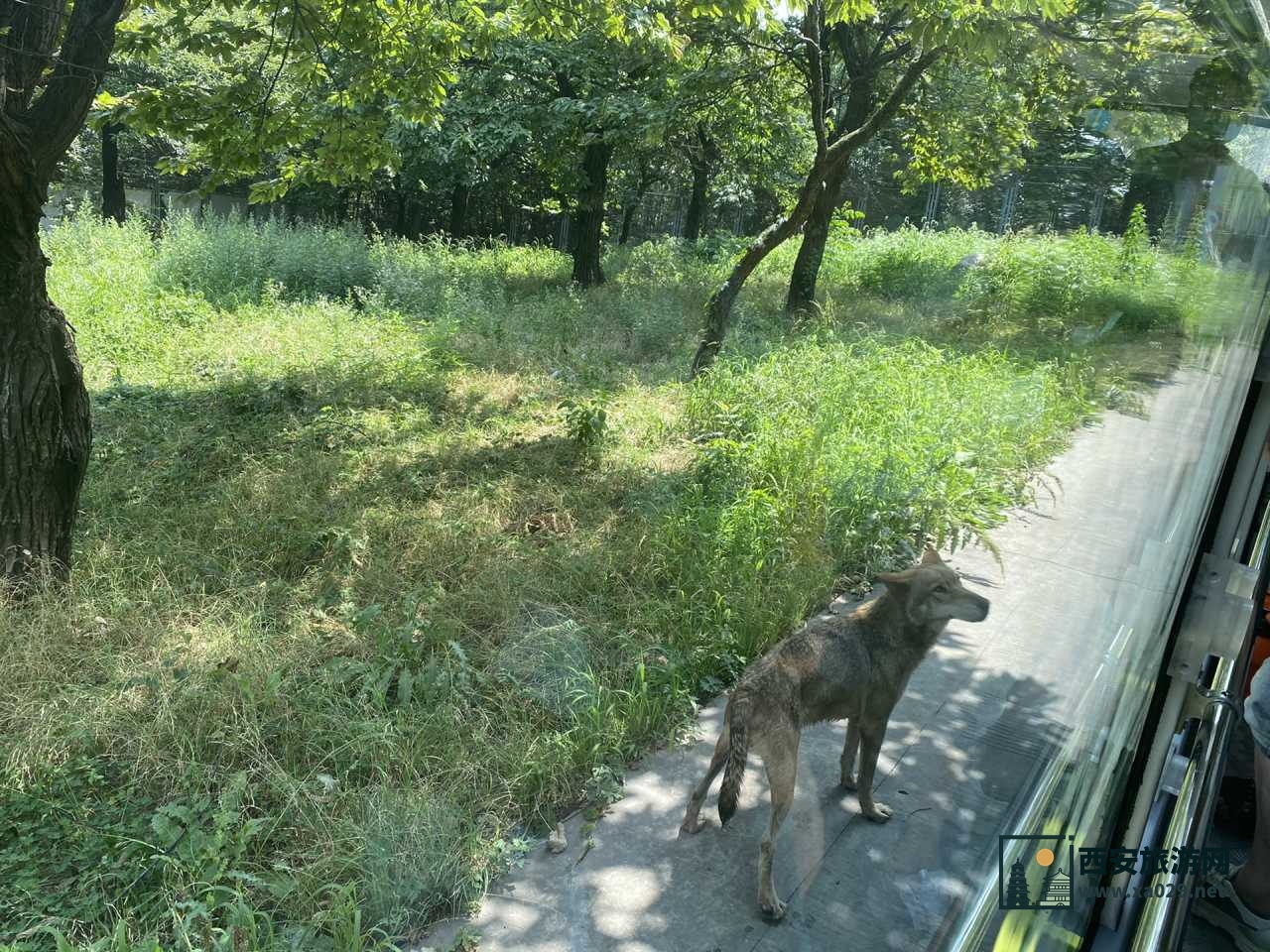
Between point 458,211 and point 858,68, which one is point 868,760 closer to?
point 858,68

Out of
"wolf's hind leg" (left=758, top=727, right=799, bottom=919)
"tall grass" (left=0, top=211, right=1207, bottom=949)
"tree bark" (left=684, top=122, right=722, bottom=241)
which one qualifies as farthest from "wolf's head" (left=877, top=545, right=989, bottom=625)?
"tree bark" (left=684, top=122, right=722, bottom=241)

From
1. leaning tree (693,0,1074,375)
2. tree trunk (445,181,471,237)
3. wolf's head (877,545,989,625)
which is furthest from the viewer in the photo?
tree trunk (445,181,471,237)

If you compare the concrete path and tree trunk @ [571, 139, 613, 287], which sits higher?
tree trunk @ [571, 139, 613, 287]

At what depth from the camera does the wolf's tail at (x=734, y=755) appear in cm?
300

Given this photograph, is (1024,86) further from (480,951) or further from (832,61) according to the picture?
(832,61)

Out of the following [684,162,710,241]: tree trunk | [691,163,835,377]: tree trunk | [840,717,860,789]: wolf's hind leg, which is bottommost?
[840,717,860,789]: wolf's hind leg

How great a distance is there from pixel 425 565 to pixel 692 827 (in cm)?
275

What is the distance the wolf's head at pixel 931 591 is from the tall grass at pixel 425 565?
29 centimetres

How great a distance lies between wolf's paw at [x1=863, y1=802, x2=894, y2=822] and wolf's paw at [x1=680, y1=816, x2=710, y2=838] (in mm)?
640

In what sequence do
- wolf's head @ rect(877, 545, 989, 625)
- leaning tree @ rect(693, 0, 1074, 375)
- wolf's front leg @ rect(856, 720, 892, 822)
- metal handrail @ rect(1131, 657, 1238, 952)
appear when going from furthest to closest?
leaning tree @ rect(693, 0, 1074, 375) → wolf's front leg @ rect(856, 720, 892, 822) → wolf's head @ rect(877, 545, 989, 625) → metal handrail @ rect(1131, 657, 1238, 952)

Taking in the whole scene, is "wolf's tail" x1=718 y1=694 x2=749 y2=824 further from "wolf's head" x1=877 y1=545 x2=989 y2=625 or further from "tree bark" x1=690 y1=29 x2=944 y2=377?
"tree bark" x1=690 y1=29 x2=944 y2=377

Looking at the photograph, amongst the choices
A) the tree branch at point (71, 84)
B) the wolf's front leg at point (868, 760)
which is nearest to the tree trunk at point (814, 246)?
the tree branch at point (71, 84)

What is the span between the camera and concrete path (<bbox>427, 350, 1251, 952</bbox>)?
109cm

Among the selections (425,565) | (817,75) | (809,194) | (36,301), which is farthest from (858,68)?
(36,301)
